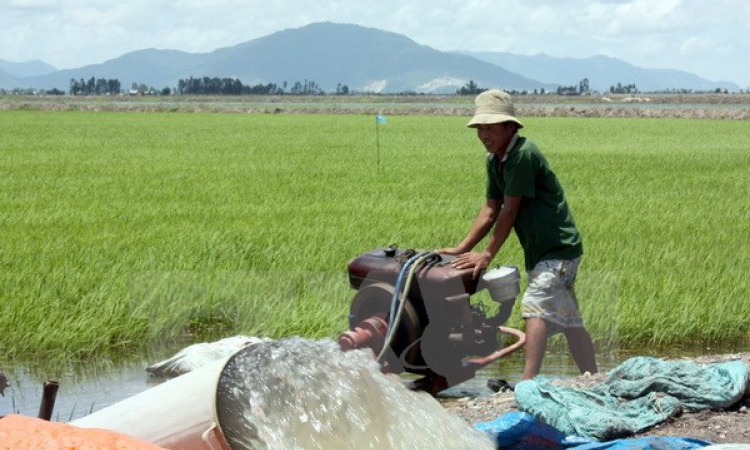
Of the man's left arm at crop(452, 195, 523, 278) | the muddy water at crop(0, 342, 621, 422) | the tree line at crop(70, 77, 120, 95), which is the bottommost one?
the tree line at crop(70, 77, 120, 95)

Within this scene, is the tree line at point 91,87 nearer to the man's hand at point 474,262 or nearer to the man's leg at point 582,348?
the man's leg at point 582,348

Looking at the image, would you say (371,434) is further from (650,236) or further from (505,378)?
(650,236)

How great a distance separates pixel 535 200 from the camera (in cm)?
482

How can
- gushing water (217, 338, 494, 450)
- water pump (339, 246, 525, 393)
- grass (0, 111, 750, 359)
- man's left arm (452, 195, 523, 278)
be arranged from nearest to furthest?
gushing water (217, 338, 494, 450)
water pump (339, 246, 525, 393)
man's left arm (452, 195, 523, 278)
grass (0, 111, 750, 359)

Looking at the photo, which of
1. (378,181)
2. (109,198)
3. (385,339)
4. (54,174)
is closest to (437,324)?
(385,339)

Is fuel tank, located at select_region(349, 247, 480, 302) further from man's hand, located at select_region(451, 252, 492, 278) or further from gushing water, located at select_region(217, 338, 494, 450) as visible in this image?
gushing water, located at select_region(217, 338, 494, 450)

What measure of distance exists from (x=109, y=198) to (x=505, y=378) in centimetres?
826

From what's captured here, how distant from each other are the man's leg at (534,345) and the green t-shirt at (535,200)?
0.79ft

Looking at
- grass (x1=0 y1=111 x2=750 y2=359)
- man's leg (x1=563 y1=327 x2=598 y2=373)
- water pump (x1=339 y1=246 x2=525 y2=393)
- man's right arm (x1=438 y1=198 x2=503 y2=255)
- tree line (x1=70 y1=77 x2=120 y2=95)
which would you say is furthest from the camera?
tree line (x1=70 y1=77 x2=120 y2=95)

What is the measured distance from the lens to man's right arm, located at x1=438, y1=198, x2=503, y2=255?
15.7 feet

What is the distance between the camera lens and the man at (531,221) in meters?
4.70

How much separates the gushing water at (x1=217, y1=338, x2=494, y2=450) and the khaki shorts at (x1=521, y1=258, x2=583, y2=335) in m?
1.74

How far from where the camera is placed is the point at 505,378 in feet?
18.8

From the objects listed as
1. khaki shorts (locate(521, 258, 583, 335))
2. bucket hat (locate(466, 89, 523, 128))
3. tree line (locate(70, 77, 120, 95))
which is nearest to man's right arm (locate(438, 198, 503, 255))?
khaki shorts (locate(521, 258, 583, 335))
